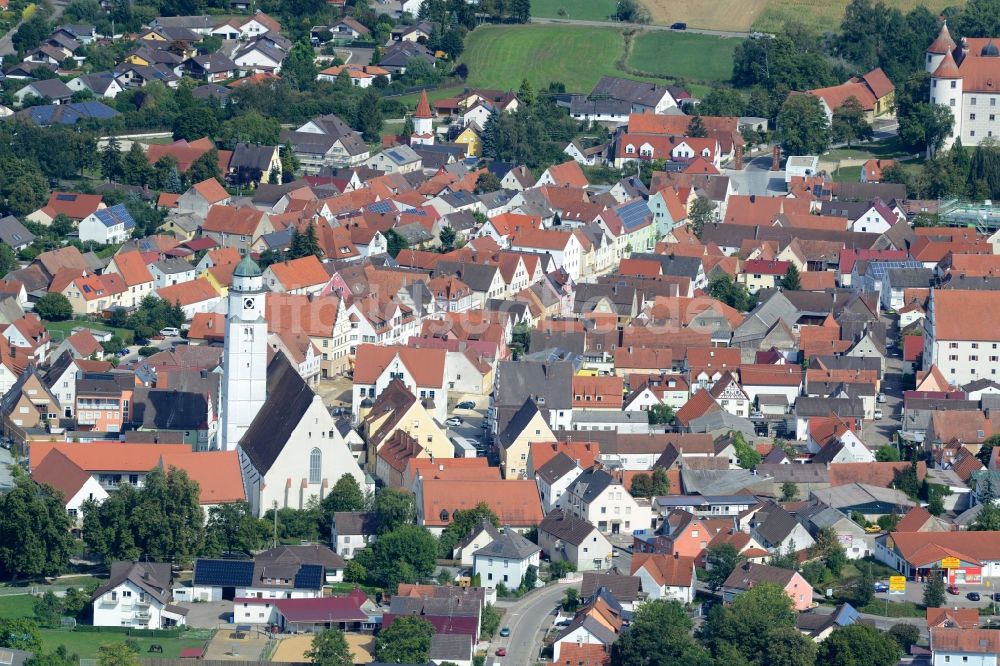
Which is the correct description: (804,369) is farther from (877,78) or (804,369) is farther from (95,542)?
(877,78)

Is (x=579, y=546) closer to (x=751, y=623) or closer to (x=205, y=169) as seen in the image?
(x=751, y=623)

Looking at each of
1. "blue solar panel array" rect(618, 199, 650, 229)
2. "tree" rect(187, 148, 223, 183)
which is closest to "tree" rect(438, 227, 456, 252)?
"blue solar panel array" rect(618, 199, 650, 229)

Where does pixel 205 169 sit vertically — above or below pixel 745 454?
below

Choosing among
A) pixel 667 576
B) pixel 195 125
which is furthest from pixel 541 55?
pixel 667 576

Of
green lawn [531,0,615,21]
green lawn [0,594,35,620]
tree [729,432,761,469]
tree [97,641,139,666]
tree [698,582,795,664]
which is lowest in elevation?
green lawn [531,0,615,21]

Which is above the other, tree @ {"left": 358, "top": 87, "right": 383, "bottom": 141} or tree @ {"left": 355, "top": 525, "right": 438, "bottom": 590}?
tree @ {"left": 355, "top": 525, "right": 438, "bottom": 590}

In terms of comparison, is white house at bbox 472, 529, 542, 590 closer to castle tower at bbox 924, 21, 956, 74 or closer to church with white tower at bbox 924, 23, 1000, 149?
church with white tower at bbox 924, 23, 1000, 149
